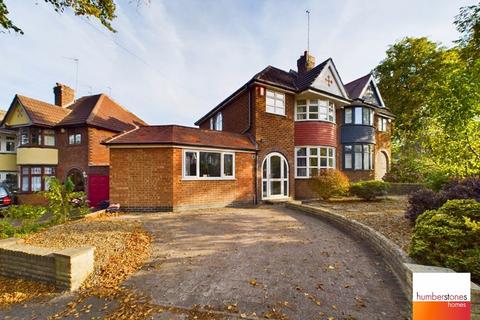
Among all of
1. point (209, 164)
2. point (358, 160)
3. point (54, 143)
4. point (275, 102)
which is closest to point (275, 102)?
point (275, 102)

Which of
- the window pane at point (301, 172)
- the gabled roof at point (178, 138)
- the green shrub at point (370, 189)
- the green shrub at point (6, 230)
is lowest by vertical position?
the green shrub at point (6, 230)

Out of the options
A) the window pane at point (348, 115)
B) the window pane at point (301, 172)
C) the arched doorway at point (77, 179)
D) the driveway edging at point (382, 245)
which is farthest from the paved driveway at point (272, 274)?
the arched doorway at point (77, 179)

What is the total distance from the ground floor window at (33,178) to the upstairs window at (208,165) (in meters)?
15.1

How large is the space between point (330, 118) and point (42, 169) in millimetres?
22930

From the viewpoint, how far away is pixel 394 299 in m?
3.40

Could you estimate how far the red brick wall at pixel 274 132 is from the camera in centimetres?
1295

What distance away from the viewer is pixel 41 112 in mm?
18672

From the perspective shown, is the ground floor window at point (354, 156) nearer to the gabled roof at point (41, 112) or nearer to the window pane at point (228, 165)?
the window pane at point (228, 165)

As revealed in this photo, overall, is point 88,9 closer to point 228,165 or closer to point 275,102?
point 228,165

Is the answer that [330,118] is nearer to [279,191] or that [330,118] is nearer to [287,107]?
[287,107]

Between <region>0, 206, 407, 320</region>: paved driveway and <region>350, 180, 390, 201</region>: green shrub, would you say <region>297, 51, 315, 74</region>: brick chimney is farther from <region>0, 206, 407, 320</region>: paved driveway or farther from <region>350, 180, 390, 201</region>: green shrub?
<region>0, 206, 407, 320</region>: paved driveway

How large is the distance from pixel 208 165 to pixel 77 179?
13311mm

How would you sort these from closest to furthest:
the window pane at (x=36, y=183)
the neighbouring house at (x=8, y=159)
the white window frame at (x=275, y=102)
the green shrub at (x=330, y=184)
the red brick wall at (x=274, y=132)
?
the green shrub at (x=330, y=184)
the red brick wall at (x=274, y=132)
the white window frame at (x=275, y=102)
the window pane at (x=36, y=183)
the neighbouring house at (x=8, y=159)

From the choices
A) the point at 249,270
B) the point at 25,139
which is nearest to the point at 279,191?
the point at 249,270
